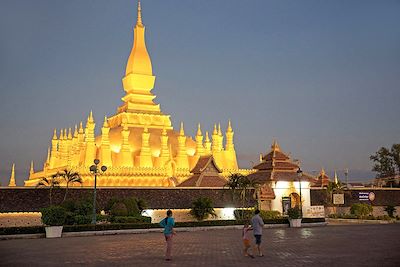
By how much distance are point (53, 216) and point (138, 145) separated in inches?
993

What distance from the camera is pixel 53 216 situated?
26781mm

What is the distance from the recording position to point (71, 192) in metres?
35.2

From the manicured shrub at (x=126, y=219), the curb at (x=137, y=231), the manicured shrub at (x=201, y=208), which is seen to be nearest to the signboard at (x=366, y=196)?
the curb at (x=137, y=231)

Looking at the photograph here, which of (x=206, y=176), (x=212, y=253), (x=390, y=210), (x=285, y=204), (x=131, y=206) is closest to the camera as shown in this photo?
(x=212, y=253)

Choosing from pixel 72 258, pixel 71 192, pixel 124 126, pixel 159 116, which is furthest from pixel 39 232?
pixel 159 116

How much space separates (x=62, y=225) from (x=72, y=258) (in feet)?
37.3

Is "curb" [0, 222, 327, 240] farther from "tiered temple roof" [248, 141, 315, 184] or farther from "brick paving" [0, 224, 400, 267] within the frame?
"tiered temple roof" [248, 141, 315, 184]

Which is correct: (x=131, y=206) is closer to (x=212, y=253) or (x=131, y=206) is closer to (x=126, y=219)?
(x=126, y=219)

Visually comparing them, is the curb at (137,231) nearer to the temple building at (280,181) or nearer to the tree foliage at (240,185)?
the tree foliage at (240,185)

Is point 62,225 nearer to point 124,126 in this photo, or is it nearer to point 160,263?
point 160,263

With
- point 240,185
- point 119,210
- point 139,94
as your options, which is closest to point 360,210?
point 240,185

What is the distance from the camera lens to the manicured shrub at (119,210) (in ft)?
102

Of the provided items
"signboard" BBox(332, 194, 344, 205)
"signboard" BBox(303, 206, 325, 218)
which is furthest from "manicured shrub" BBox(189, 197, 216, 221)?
"signboard" BBox(332, 194, 344, 205)

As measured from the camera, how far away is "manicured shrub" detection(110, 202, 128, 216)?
1227 inches
